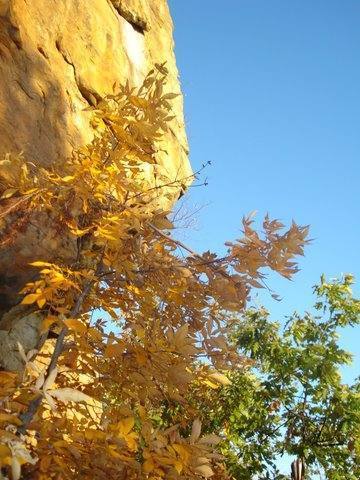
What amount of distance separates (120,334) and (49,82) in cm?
258

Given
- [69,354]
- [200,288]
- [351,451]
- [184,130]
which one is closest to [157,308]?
[200,288]

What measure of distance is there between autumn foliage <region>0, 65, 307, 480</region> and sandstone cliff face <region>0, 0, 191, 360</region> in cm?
35

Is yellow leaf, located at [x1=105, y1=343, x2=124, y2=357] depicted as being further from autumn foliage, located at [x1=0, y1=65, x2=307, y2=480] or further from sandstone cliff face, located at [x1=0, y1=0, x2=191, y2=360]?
sandstone cliff face, located at [x1=0, y1=0, x2=191, y2=360]

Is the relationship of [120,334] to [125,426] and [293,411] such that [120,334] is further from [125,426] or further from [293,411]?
[293,411]

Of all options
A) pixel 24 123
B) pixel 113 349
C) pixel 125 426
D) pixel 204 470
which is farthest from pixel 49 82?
pixel 204 470

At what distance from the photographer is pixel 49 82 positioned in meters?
3.77

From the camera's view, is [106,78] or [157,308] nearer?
[157,308]

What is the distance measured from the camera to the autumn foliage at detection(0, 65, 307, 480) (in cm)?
167

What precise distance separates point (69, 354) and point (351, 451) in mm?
4866

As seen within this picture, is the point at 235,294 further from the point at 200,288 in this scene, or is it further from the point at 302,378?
the point at 302,378

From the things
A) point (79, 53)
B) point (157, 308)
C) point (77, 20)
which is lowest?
point (157, 308)

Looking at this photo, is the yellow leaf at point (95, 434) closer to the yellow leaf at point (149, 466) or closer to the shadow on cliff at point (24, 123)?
the yellow leaf at point (149, 466)

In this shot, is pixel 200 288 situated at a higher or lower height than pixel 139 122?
lower

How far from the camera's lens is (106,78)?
486 cm
